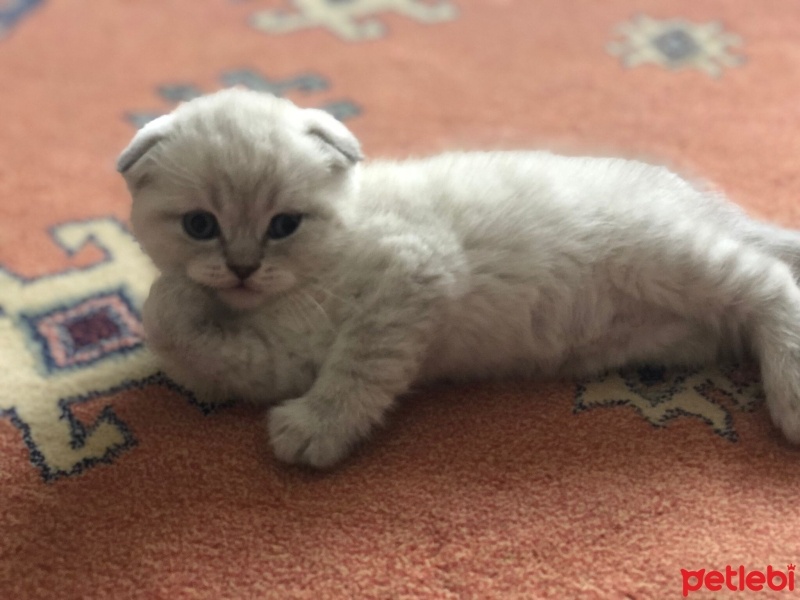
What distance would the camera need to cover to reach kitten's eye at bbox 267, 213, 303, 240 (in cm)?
96

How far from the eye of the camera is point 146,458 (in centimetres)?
96

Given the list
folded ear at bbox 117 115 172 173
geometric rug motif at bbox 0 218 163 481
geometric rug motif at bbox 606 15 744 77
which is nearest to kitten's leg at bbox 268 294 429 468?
geometric rug motif at bbox 0 218 163 481

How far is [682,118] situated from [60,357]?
122 cm

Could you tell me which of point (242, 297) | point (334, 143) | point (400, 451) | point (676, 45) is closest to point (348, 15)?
point (676, 45)

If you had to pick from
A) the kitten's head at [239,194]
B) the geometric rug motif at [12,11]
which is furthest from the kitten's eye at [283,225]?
the geometric rug motif at [12,11]

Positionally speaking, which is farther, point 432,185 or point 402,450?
point 432,185

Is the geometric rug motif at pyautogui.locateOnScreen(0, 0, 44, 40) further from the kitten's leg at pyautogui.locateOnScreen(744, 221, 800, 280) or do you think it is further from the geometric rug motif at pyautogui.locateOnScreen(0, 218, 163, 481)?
the kitten's leg at pyautogui.locateOnScreen(744, 221, 800, 280)

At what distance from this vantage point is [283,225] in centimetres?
97

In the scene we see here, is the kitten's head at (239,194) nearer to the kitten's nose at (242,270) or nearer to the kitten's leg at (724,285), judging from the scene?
the kitten's nose at (242,270)

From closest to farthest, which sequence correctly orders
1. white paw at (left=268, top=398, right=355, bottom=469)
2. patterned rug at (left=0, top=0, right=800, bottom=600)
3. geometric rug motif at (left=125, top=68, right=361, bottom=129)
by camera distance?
patterned rug at (left=0, top=0, right=800, bottom=600)
white paw at (left=268, top=398, right=355, bottom=469)
geometric rug motif at (left=125, top=68, right=361, bottom=129)

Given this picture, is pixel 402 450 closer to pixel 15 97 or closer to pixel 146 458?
pixel 146 458

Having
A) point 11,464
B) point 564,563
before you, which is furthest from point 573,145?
point 11,464

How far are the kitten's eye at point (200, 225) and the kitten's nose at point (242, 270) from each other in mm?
52

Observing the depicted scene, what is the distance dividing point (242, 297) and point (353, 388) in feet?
0.56
